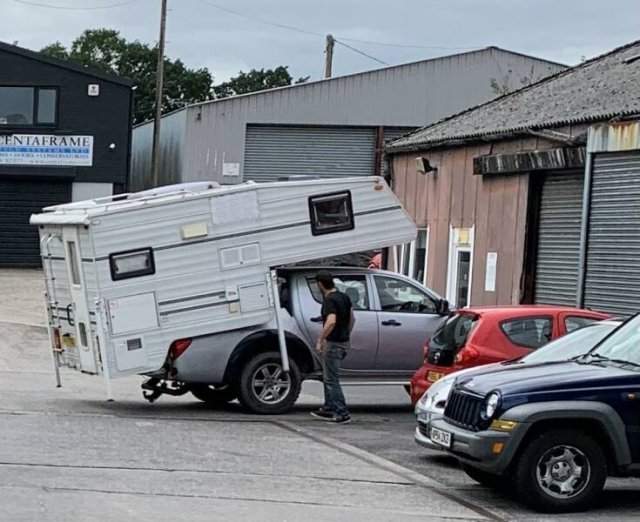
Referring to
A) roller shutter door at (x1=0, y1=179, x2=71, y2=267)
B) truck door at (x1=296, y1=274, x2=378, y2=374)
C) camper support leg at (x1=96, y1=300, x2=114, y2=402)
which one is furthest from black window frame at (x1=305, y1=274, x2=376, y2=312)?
roller shutter door at (x1=0, y1=179, x2=71, y2=267)

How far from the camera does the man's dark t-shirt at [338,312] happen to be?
49.5 ft

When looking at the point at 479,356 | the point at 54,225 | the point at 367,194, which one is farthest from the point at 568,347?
the point at 54,225

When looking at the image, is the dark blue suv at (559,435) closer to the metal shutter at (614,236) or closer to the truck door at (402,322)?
the truck door at (402,322)

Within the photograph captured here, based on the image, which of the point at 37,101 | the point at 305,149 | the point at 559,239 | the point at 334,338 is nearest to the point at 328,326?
the point at 334,338

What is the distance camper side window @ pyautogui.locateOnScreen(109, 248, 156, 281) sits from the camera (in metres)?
15.3

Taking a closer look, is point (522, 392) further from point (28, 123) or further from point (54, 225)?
point (28, 123)

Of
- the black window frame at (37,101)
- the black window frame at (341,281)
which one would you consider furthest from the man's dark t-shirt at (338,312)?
the black window frame at (37,101)

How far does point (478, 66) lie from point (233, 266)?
2999 centimetres

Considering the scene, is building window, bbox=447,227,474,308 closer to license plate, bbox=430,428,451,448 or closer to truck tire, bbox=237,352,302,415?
truck tire, bbox=237,352,302,415

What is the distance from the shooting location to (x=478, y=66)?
44.4 m

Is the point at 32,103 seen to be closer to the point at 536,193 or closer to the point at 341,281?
the point at 536,193

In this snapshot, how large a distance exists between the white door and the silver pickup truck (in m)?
0.86

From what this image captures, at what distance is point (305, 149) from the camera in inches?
1738

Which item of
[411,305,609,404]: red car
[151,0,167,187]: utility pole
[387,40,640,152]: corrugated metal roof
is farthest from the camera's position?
[151,0,167,187]: utility pole
